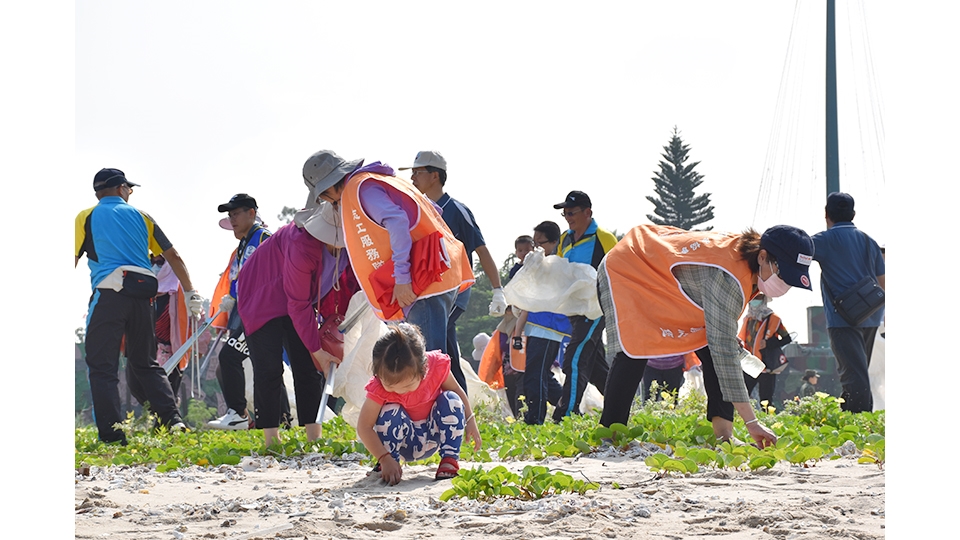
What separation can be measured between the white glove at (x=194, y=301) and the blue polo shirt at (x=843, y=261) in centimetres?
496

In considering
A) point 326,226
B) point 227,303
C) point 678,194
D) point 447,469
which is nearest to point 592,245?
point 227,303

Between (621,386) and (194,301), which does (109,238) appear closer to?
(194,301)

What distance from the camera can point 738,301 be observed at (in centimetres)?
504

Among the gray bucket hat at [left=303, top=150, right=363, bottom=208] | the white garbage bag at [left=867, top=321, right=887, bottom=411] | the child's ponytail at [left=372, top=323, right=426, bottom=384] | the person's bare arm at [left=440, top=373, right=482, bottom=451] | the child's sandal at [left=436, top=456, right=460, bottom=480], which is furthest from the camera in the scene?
the white garbage bag at [left=867, top=321, right=887, bottom=411]

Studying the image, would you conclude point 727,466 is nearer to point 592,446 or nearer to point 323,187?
point 592,446

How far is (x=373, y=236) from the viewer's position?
5254 mm

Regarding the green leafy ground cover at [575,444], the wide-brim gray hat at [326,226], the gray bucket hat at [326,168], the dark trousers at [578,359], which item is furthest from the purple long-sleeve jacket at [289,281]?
the dark trousers at [578,359]

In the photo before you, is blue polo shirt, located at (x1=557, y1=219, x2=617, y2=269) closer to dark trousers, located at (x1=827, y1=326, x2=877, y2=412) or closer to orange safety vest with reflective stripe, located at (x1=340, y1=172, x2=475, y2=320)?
dark trousers, located at (x1=827, y1=326, x2=877, y2=412)

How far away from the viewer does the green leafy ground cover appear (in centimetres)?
427

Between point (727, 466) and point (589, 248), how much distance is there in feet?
14.3

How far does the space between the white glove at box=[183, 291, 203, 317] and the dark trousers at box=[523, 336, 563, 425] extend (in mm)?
2812

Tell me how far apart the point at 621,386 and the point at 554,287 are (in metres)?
2.90

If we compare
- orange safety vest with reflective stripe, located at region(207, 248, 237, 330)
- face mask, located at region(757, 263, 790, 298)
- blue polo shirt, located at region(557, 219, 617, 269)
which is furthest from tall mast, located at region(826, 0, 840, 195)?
face mask, located at region(757, 263, 790, 298)

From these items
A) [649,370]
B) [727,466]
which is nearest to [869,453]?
[727,466]
